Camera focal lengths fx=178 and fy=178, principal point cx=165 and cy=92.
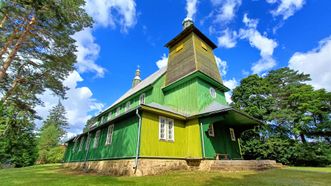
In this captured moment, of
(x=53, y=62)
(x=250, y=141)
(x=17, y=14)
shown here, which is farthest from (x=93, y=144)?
(x=250, y=141)

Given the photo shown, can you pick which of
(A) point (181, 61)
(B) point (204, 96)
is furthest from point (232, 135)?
(A) point (181, 61)

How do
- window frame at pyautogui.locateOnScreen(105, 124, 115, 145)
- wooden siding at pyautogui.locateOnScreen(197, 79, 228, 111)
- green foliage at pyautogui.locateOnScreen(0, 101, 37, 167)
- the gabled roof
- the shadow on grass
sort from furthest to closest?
green foliage at pyautogui.locateOnScreen(0, 101, 37, 167) → the gabled roof → wooden siding at pyautogui.locateOnScreen(197, 79, 228, 111) → window frame at pyautogui.locateOnScreen(105, 124, 115, 145) → the shadow on grass

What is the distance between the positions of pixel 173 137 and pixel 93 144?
24.3 feet

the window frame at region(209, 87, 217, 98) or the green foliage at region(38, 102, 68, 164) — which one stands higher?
the window frame at region(209, 87, 217, 98)

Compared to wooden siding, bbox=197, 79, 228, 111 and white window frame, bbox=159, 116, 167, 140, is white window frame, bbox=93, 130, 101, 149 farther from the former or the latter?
wooden siding, bbox=197, 79, 228, 111

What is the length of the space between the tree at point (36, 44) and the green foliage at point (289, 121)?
733 inches

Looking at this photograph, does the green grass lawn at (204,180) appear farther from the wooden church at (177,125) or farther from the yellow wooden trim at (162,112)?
the yellow wooden trim at (162,112)

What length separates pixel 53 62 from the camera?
13398 mm

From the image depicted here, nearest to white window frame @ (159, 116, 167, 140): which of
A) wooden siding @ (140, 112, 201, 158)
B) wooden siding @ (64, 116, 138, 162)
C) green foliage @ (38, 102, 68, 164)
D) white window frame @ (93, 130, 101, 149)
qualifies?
wooden siding @ (140, 112, 201, 158)

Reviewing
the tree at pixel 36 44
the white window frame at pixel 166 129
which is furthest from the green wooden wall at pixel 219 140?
the tree at pixel 36 44

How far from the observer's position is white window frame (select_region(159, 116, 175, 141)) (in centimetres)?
1055

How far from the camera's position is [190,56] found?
46.7 ft

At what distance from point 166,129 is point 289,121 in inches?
596

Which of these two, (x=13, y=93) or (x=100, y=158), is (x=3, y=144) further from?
(x=100, y=158)
